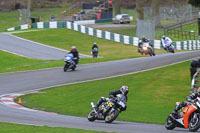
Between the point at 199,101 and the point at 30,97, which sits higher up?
the point at 199,101

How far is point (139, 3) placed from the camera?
57.7 m

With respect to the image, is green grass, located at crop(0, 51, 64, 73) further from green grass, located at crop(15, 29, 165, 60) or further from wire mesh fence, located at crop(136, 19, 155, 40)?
wire mesh fence, located at crop(136, 19, 155, 40)

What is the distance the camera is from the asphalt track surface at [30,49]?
39.8 meters

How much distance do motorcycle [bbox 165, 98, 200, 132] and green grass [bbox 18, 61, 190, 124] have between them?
173 centimetres

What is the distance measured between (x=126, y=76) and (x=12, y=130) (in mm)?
13171

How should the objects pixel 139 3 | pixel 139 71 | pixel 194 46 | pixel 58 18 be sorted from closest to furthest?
1. pixel 139 71
2. pixel 194 46
3. pixel 139 3
4. pixel 58 18

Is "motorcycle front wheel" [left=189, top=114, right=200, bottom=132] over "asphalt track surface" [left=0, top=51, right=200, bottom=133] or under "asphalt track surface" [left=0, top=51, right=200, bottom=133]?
over

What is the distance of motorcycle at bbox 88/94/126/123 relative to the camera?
534 inches

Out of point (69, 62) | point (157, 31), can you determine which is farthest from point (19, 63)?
point (157, 31)

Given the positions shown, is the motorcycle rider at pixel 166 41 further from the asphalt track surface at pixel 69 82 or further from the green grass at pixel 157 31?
the green grass at pixel 157 31

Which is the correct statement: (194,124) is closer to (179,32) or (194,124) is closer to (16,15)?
(179,32)

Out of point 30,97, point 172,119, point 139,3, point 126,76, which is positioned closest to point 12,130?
point 172,119

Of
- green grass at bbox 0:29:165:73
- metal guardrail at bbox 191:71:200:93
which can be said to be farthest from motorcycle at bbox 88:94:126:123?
green grass at bbox 0:29:165:73

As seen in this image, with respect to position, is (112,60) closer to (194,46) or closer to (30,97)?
(30,97)
